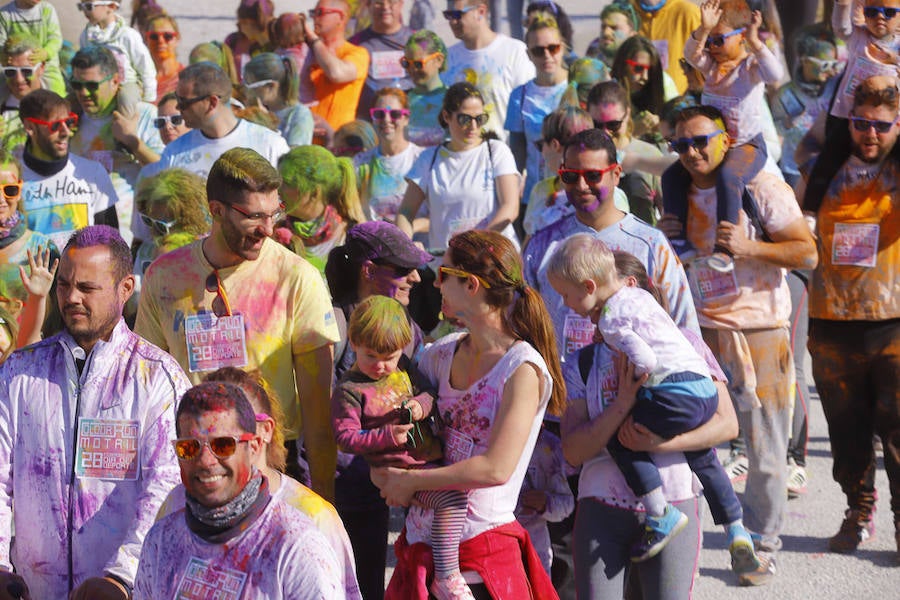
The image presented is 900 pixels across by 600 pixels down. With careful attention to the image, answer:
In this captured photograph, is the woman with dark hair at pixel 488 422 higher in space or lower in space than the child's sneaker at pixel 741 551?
higher

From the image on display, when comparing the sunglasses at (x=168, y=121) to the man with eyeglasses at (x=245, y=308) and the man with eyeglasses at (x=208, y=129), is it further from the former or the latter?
the man with eyeglasses at (x=245, y=308)

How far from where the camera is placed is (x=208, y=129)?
6.86 metres

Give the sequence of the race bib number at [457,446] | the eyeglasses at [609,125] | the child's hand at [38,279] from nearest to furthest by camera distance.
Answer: the race bib number at [457,446] < the child's hand at [38,279] < the eyeglasses at [609,125]

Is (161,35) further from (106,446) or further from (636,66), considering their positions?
(106,446)

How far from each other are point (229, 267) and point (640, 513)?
1.63 metres

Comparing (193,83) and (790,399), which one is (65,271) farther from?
(790,399)

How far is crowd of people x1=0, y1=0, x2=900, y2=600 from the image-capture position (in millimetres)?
3670

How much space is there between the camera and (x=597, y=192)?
4.98 m

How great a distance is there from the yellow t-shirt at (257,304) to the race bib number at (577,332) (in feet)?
3.05

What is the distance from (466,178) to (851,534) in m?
2.85

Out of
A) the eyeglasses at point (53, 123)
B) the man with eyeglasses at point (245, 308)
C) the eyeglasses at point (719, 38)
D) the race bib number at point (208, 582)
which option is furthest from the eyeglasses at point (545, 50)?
the race bib number at point (208, 582)

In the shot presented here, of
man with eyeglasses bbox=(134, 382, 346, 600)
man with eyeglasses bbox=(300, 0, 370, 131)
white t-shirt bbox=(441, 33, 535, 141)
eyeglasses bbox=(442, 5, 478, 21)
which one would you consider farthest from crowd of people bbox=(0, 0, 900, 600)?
man with eyeglasses bbox=(300, 0, 370, 131)

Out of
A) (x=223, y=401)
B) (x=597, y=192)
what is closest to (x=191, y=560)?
(x=223, y=401)

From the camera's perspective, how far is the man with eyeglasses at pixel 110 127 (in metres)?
8.29
